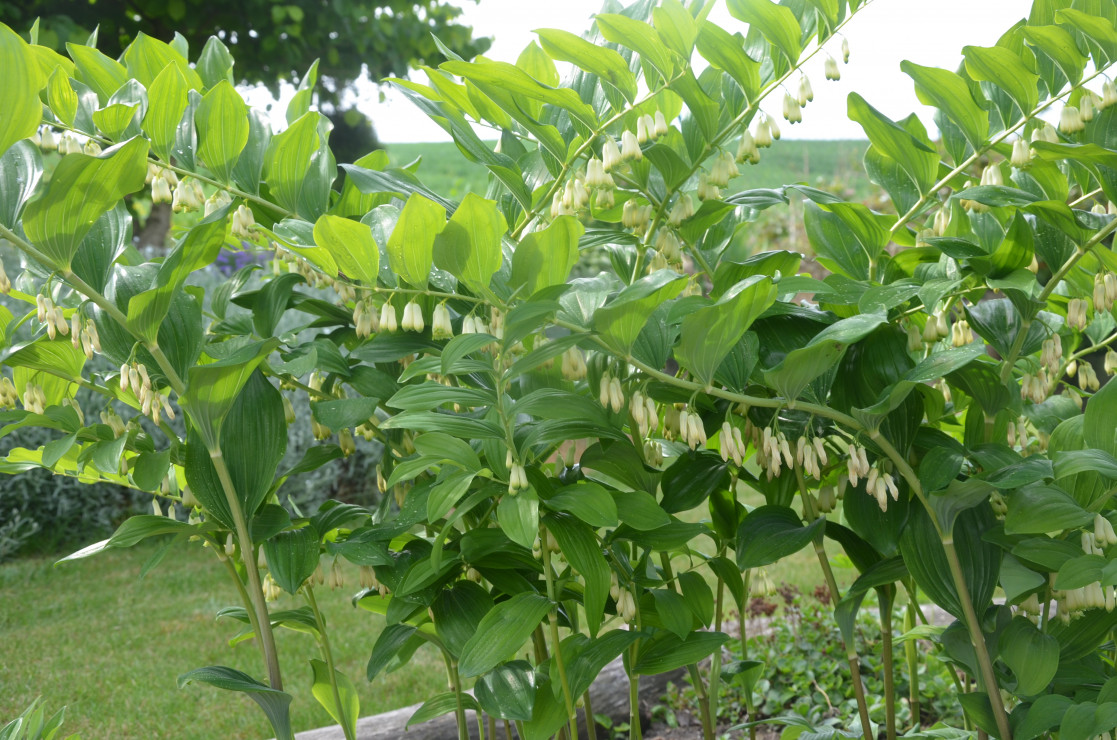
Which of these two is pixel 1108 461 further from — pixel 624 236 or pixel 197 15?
pixel 197 15

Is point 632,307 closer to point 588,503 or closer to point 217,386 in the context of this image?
point 588,503

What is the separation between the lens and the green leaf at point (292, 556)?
1.38 m

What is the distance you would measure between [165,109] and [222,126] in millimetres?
78

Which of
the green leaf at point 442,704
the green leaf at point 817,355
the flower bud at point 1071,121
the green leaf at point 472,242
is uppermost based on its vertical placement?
the flower bud at point 1071,121

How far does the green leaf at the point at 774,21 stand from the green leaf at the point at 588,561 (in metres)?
0.76

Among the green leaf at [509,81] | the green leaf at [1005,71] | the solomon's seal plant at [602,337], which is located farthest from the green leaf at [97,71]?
the green leaf at [1005,71]

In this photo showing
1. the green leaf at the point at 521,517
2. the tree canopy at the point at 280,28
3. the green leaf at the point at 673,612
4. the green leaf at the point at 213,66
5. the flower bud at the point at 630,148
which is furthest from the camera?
the tree canopy at the point at 280,28

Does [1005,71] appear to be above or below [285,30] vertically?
below

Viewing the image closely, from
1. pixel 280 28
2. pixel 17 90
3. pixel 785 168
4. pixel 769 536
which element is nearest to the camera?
pixel 17 90

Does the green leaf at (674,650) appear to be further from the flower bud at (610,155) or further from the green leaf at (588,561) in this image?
the flower bud at (610,155)

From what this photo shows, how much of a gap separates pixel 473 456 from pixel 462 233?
33 centimetres

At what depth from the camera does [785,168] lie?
48.5ft

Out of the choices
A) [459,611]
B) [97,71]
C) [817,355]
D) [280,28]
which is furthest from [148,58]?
[280,28]

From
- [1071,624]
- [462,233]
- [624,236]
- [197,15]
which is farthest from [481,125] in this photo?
[197,15]
